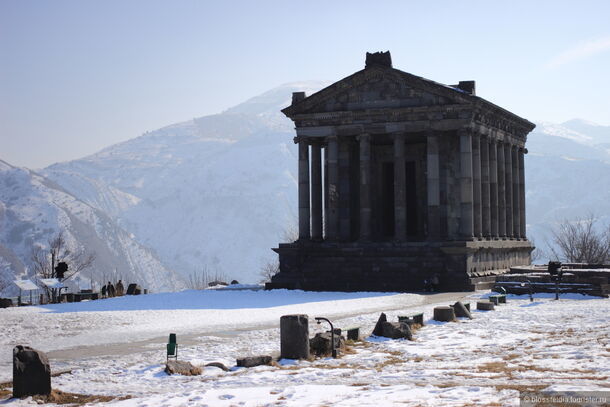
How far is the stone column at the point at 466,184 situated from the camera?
4419cm

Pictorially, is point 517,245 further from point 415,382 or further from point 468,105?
point 415,382

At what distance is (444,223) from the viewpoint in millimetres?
46656

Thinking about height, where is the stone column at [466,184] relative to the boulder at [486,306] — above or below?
above

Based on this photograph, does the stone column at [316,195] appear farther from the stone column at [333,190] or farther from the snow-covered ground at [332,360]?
the snow-covered ground at [332,360]

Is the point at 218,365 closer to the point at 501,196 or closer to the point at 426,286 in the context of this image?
the point at 426,286

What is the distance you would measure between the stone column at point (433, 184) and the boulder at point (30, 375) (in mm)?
31059

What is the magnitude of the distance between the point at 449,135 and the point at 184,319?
22487 mm

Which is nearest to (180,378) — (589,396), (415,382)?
(415,382)

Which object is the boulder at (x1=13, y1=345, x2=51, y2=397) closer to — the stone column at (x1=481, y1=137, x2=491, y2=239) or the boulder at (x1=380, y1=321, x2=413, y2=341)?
the boulder at (x1=380, y1=321, x2=413, y2=341)

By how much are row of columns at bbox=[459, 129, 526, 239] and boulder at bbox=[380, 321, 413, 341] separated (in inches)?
874

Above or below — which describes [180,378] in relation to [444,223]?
below

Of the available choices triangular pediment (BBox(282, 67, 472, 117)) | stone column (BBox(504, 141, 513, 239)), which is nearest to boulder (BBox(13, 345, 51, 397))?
triangular pediment (BBox(282, 67, 472, 117))

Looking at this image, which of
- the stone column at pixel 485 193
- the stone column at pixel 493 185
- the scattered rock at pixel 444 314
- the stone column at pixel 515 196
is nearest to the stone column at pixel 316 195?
the stone column at pixel 485 193

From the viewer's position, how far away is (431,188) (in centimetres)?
4422
